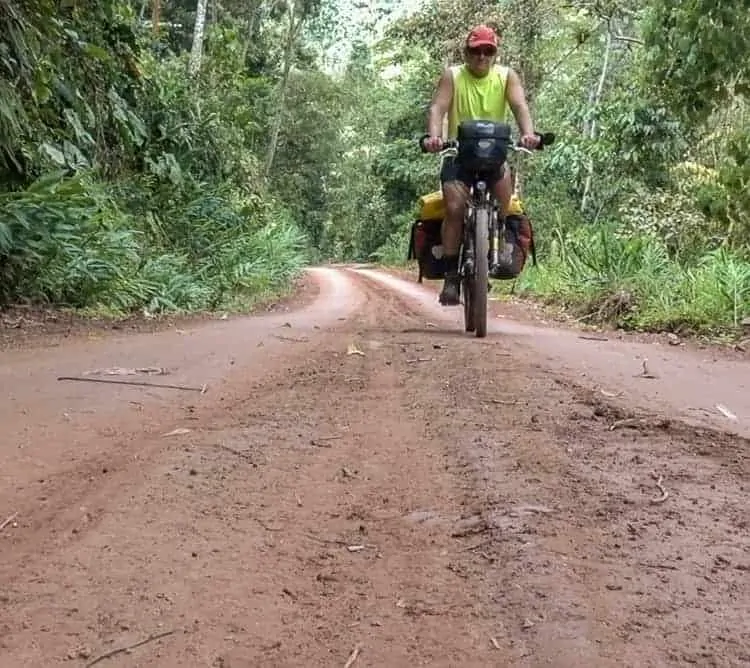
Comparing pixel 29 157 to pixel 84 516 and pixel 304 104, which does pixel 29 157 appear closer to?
pixel 84 516

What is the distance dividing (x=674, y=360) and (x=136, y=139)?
622 cm

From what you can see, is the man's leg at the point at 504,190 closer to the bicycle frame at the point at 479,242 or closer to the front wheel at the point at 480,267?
the bicycle frame at the point at 479,242

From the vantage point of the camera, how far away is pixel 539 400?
14.0 ft

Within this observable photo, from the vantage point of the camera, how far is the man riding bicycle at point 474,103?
22.7 feet

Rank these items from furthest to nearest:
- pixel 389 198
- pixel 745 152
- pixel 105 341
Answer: pixel 389 198
pixel 745 152
pixel 105 341

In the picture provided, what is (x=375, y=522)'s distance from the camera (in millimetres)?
2545

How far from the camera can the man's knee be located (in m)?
7.18

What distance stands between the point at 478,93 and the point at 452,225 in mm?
1040

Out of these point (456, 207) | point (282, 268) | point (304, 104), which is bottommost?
point (282, 268)

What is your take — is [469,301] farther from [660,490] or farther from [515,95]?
[660,490]

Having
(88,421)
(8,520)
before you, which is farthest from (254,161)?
(8,520)

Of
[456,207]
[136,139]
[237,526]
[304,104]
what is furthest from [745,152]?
[304,104]

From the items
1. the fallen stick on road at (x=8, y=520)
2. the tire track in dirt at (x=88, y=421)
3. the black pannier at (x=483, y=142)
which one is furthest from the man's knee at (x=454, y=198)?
the fallen stick on road at (x=8, y=520)

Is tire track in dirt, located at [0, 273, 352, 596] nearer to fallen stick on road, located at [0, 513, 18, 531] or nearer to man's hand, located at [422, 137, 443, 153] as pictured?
fallen stick on road, located at [0, 513, 18, 531]
